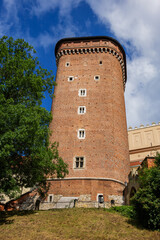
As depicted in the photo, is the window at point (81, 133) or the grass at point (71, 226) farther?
the window at point (81, 133)

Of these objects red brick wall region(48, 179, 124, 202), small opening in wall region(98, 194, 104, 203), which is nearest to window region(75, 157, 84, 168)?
red brick wall region(48, 179, 124, 202)

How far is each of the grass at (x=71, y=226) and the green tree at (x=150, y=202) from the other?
619 millimetres

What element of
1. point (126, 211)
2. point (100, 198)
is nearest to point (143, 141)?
point (100, 198)

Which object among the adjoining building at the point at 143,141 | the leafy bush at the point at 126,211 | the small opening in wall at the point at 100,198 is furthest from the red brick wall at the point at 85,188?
the adjoining building at the point at 143,141

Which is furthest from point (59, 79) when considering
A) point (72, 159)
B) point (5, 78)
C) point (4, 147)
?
point (4, 147)

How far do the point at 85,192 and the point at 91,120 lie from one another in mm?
8268

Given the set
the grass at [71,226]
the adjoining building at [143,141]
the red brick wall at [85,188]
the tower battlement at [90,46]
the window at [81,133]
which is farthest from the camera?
the adjoining building at [143,141]

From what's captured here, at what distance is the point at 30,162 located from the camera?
1744cm

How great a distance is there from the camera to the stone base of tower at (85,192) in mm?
22828

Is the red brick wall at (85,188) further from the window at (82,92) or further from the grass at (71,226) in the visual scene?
the window at (82,92)

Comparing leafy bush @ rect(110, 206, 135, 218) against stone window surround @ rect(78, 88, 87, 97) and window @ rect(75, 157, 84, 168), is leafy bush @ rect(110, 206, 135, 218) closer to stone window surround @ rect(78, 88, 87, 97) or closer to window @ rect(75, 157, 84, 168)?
window @ rect(75, 157, 84, 168)

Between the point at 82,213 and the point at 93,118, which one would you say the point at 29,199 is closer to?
the point at 82,213

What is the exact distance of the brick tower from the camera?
23969 mm

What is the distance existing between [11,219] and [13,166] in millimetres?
3724
